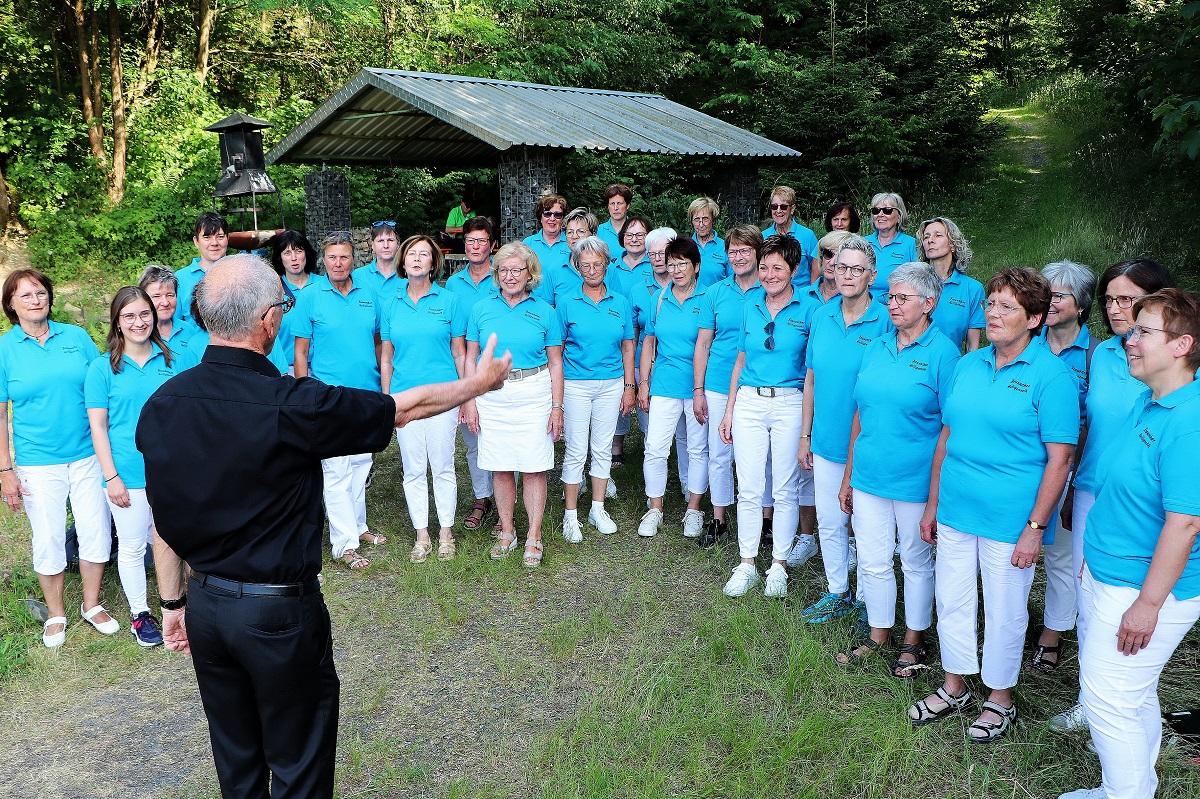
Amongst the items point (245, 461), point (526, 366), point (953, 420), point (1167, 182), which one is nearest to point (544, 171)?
point (526, 366)

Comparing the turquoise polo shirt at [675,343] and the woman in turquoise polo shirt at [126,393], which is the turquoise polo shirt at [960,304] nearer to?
the turquoise polo shirt at [675,343]

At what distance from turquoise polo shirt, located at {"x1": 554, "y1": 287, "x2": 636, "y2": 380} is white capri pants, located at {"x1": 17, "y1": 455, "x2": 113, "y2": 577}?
2.94 meters

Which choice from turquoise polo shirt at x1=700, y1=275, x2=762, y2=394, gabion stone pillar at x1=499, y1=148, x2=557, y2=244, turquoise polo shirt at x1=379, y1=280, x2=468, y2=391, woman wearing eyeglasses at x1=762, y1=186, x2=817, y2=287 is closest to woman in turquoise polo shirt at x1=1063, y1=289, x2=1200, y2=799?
turquoise polo shirt at x1=700, y1=275, x2=762, y2=394

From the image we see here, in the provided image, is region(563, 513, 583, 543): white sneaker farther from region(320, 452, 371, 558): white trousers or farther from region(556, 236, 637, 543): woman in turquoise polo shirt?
region(320, 452, 371, 558): white trousers

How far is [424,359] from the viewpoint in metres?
5.76

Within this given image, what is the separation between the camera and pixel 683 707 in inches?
157

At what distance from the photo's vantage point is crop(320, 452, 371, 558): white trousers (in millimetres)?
5703

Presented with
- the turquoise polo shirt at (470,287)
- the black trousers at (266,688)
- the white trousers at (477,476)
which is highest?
the turquoise polo shirt at (470,287)

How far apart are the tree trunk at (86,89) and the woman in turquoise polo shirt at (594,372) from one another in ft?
40.5

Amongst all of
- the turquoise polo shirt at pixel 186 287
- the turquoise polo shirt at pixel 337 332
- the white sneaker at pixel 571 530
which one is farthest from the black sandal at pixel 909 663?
the turquoise polo shirt at pixel 186 287

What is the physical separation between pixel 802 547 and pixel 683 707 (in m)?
1.94

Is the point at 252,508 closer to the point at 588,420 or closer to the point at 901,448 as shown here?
the point at 901,448

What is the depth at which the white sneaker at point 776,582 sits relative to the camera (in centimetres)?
512

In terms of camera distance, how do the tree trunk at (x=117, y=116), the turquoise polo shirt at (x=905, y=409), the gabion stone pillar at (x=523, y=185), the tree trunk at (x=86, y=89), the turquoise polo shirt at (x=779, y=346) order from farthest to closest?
the tree trunk at (x=117, y=116)
the tree trunk at (x=86, y=89)
the gabion stone pillar at (x=523, y=185)
the turquoise polo shirt at (x=779, y=346)
the turquoise polo shirt at (x=905, y=409)
